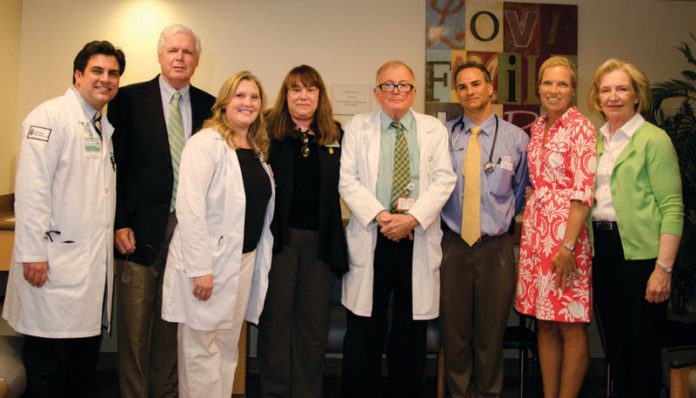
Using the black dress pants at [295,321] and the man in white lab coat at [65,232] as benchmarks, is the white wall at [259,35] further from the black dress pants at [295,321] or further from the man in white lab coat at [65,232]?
the black dress pants at [295,321]

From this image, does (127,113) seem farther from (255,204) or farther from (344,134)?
(344,134)

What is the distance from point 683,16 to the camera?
3963 millimetres

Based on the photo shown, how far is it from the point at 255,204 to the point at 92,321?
2.85 feet

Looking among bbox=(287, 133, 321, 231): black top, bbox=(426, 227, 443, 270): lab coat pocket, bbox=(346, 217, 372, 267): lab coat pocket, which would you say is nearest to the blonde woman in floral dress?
bbox=(426, 227, 443, 270): lab coat pocket

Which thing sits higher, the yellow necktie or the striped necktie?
the striped necktie

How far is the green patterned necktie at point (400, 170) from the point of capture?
8.26 feet

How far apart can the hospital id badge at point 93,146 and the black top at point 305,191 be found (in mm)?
876

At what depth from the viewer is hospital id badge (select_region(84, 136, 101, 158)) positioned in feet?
7.17

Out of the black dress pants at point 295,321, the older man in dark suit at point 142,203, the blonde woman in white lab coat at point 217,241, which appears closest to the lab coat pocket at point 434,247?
the black dress pants at point 295,321

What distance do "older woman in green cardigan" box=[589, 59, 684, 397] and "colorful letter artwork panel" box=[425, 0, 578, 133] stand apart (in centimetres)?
158

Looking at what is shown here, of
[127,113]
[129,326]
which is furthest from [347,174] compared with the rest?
[129,326]

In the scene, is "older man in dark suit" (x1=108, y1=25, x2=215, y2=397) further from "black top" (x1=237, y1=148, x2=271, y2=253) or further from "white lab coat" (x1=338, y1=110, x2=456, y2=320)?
"white lab coat" (x1=338, y1=110, x2=456, y2=320)

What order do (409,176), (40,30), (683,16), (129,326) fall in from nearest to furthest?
(129,326)
(409,176)
(40,30)
(683,16)

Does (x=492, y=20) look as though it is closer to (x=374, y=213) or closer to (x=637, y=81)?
(x=637, y=81)
